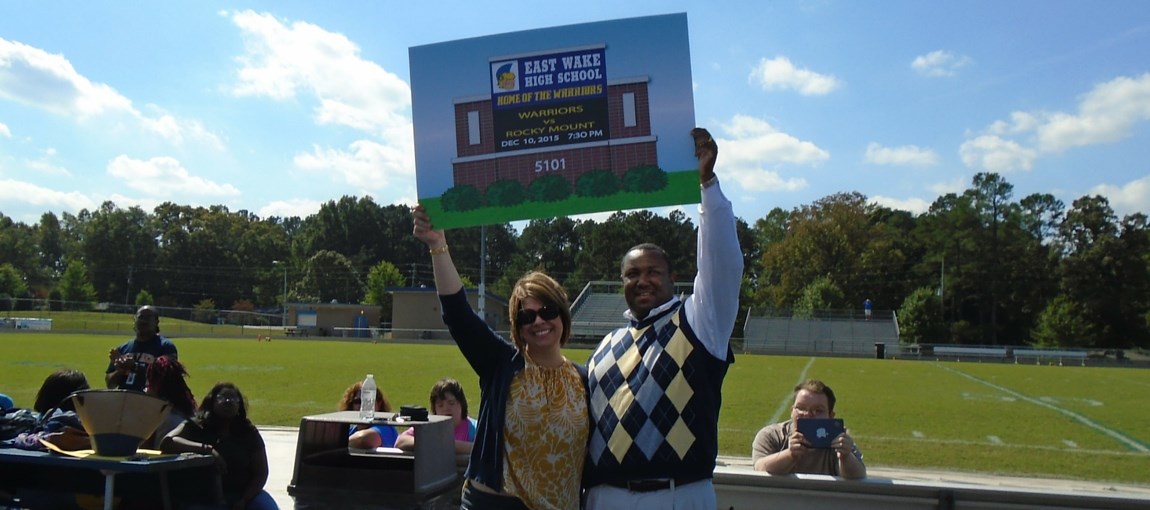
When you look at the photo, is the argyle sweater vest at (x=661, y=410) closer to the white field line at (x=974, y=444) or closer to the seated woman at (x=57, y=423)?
the seated woman at (x=57, y=423)

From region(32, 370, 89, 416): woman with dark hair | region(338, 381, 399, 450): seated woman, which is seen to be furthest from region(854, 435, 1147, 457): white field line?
region(32, 370, 89, 416): woman with dark hair

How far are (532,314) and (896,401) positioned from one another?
1879 cm

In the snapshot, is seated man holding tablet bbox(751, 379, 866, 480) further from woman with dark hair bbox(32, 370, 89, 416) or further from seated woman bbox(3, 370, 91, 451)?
woman with dark hair bbox(32, 370, 89, 416)

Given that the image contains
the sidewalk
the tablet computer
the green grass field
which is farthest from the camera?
the green grass field

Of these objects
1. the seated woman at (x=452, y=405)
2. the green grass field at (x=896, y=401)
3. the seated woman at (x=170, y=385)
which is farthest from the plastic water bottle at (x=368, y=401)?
the green grass field at (x=896, y=401)

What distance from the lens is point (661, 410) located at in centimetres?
238

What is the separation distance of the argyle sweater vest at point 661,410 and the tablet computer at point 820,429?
61.5 inches

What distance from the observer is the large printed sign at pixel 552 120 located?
297cm

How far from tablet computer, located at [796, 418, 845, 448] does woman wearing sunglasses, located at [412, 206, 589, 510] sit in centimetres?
162

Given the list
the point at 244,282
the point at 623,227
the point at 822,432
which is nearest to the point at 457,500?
the point at 822,432

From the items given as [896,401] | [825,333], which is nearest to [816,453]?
[896,401]

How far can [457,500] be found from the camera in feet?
12.2

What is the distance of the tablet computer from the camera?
3.84 metres

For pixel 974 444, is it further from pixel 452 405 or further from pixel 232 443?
pixel 232 443
